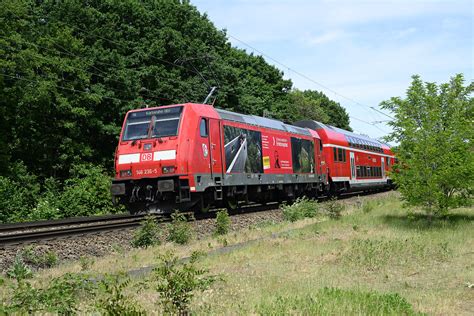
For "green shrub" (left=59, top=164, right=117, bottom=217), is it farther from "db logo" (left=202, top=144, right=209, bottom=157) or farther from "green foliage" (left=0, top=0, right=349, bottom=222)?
"db logo" (left=202, top=144, right=209, bottom=157)

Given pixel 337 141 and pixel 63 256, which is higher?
pixel 337 141

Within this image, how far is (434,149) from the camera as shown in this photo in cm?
1387

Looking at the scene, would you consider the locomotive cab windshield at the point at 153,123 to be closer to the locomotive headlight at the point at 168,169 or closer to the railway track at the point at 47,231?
the locomotive headlight at the point at 168,169

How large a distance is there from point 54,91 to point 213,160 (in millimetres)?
16099

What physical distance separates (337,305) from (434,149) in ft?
29.9

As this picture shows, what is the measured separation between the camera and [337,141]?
29.6 m

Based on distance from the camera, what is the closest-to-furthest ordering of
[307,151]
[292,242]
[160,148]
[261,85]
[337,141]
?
[292,242] → [160,148] → [307,151] → [337,141] → [261,85]

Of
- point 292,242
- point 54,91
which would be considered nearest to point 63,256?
point 292,242

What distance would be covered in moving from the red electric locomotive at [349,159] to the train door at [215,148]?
1082 centimetres

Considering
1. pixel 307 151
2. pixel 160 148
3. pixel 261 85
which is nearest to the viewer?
pixel 160 148

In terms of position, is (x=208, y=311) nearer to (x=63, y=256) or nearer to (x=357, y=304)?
(x=357, y=304)

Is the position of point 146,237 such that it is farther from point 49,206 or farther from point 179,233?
point 49,206

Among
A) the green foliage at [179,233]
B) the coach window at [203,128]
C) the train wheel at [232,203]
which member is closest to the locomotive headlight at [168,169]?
the coach window at [203,128]

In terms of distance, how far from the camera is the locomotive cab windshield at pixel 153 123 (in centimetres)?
A: 1636
